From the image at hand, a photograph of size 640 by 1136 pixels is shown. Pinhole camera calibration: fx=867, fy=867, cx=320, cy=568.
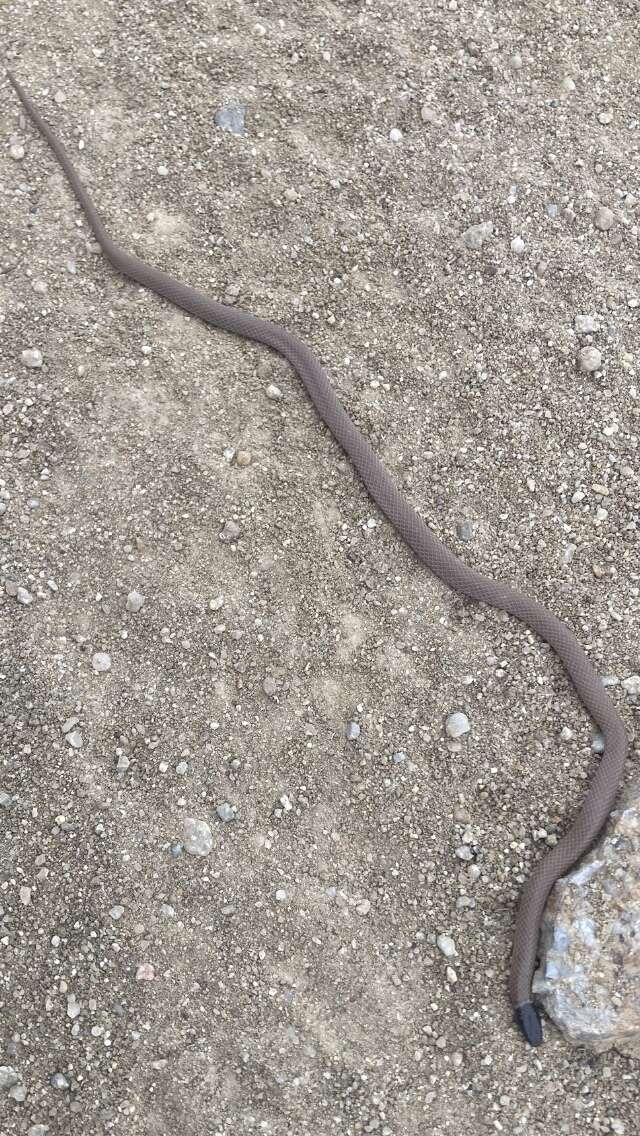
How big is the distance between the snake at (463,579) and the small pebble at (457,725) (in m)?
0.59

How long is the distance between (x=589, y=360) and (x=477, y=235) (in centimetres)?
97

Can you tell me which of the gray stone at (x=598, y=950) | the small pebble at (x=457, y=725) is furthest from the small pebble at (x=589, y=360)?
the gray stone at (x=598, y=950)

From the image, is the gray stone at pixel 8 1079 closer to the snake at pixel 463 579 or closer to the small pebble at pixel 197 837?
the small pebble at pixel 197 837

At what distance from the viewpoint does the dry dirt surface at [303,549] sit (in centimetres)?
381

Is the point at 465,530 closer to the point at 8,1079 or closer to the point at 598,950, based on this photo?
the point at 598,950

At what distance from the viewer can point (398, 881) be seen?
4.02m

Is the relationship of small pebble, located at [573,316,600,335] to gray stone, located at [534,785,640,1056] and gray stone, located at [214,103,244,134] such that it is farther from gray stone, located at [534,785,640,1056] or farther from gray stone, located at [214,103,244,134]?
gray stone, located at [534,785,640,1056]

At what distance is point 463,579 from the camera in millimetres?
4422

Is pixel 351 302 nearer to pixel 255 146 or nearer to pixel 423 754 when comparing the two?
pixel 255 146

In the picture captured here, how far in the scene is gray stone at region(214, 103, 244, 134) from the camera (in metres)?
5.11

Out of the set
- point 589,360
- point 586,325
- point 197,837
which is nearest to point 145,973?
point 197,837

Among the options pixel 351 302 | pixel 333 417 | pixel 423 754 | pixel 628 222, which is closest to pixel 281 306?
pixel 351 302

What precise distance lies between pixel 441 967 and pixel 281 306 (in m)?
3.49

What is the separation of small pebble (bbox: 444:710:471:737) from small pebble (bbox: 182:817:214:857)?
A: 4.08ft
